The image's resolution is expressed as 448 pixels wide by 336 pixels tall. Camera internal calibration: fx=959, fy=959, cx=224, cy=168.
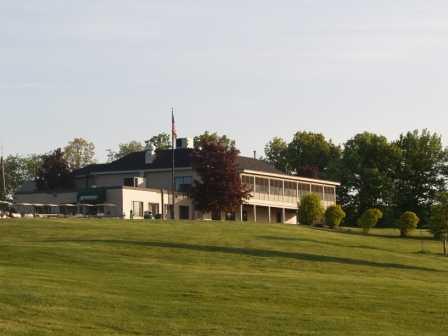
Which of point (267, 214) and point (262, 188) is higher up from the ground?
point (262, 188)

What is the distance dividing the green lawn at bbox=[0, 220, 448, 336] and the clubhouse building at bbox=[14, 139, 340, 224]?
23.8 meters

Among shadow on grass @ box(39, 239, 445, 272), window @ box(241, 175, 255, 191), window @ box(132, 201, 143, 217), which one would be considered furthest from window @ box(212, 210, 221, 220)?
shadow on grass @ box(39, 239, 445, 272)

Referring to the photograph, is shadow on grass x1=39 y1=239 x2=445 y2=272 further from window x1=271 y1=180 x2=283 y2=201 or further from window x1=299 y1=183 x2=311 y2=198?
window x1=299 y1=183 x2=311 y2=198

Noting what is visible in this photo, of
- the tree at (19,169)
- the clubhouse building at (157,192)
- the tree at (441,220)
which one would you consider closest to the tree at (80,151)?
the tree at (19,169)

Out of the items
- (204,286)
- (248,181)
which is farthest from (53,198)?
(204,286)

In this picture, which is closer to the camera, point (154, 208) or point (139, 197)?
point (139, 197)

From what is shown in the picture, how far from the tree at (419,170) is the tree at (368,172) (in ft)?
4.01

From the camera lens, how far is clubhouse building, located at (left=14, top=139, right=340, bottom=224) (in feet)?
252

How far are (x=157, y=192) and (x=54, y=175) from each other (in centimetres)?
1902

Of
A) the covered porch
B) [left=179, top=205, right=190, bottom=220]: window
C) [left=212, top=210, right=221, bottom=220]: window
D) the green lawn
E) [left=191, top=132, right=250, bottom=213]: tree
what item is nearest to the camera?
the green lawn

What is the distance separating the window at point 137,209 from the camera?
254 feet

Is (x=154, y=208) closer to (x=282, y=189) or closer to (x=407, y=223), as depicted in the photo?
(x=282, y=189)

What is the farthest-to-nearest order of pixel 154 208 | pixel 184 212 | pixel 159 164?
1. pixel 159 164
2. pixel 184 212
3. pixel 154 208

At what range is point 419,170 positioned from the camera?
4264 inches
